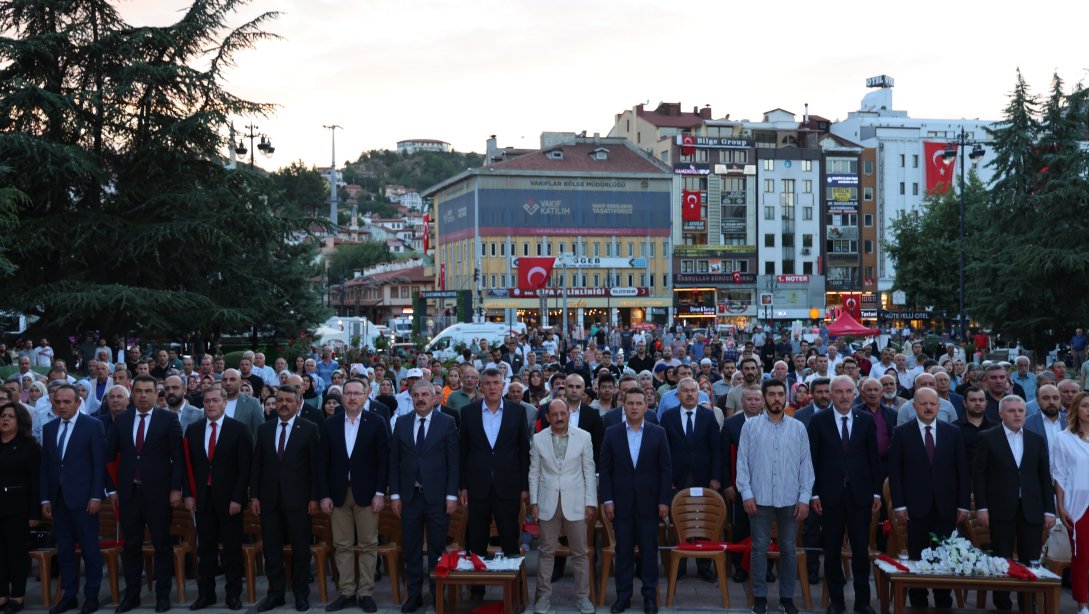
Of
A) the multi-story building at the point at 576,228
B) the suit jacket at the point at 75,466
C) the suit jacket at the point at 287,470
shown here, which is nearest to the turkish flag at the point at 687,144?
the multi-story building at the point at 576,228

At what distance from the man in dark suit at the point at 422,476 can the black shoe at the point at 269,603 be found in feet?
3.27

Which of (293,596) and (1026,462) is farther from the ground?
Answer: (1026,462)

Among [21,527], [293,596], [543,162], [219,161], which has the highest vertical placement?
[543,162]

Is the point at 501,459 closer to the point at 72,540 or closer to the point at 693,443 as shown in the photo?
the point at 693,443

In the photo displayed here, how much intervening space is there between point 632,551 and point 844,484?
165 centimetres

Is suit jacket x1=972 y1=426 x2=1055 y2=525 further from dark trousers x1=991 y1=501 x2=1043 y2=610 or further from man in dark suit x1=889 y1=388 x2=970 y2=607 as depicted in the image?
man in dark suit x1=889 y1=388 x2=970 y2=607

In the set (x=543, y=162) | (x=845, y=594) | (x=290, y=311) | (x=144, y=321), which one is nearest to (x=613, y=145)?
(x=543, y=162)

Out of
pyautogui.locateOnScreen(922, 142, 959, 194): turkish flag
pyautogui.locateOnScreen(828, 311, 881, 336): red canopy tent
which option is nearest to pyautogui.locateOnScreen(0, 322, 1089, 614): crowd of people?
pyautogui.locateOnScreen(828, 311, 881, 336): red canopy tent

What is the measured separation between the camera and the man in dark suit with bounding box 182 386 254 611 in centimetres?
788

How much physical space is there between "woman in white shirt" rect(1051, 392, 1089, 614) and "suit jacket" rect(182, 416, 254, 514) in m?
6.03

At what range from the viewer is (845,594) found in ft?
26.5

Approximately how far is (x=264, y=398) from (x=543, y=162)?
63056mm

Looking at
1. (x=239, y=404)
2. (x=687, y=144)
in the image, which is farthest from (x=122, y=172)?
(x=687, y=144)

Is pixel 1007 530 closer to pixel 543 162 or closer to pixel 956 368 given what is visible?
pixel 956 368
